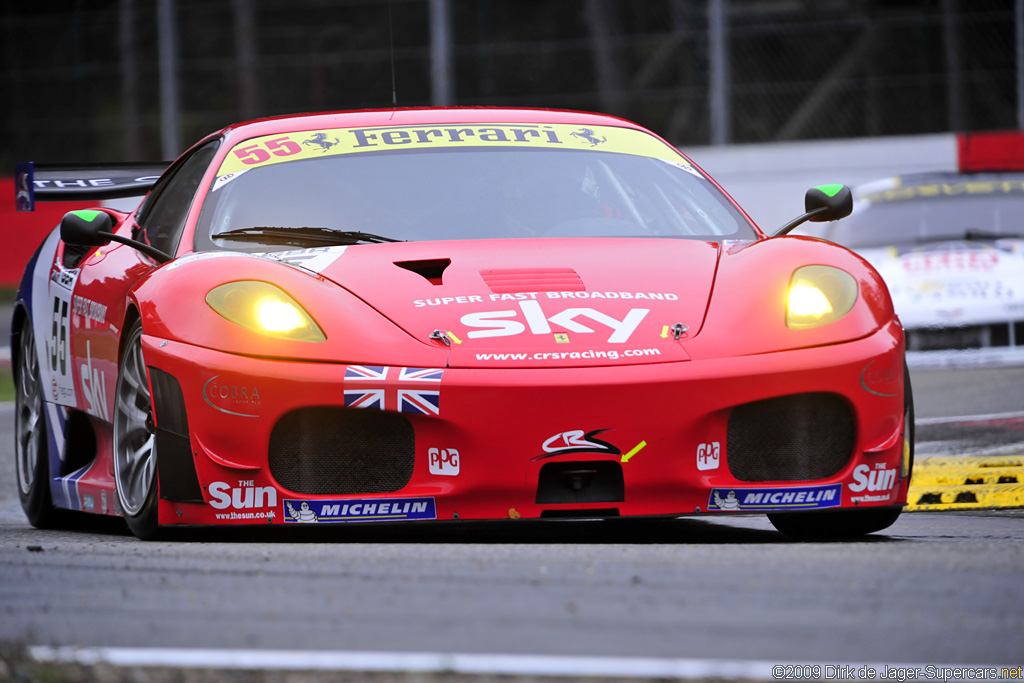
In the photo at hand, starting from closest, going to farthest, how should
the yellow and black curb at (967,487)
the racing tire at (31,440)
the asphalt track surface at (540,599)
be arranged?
the asphalt track surface at (540,599)
the yellow and black curb at (967,487)
the racing tire at (31,440)

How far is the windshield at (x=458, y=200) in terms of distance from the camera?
15.2 feet

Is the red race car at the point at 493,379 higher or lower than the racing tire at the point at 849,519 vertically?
higher

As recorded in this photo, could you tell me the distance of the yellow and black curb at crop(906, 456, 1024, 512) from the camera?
16.8 ft

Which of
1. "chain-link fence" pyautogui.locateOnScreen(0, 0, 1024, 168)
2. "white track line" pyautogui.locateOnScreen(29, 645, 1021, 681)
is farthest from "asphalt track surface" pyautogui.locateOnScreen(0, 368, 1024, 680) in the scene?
"chain-link fence" pyautogui.locateOnScreen(0, 0, 1024, 168)

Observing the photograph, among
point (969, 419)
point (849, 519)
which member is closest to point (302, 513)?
point (849, 519)

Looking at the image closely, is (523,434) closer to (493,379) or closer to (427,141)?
(493,379)

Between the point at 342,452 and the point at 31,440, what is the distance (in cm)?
214

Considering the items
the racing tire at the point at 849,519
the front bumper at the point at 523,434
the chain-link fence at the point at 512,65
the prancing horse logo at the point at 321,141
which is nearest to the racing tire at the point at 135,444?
the front bumper at the point at 523,434

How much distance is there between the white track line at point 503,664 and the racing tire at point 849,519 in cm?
163

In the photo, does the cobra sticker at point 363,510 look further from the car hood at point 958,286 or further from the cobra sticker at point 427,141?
the car hood at point 958,286

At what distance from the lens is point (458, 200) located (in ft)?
15.7

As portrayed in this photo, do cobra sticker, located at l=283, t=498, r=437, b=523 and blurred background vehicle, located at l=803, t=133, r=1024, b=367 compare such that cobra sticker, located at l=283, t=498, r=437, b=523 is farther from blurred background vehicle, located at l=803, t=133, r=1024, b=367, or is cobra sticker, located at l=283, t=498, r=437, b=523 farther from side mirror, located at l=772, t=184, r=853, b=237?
blurred background vehicle, located at l=803, t=133, r=1024, b=367

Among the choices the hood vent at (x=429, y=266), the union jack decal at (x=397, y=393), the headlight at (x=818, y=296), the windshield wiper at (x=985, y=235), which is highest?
the hood vent at (x=429, y=266)

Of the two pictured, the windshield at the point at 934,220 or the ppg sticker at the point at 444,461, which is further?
the windshield at the point at 934,220
